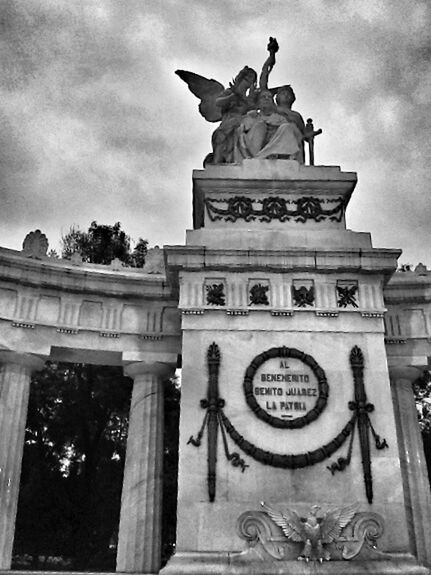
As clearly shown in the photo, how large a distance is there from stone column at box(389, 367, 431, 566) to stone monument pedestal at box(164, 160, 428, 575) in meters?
1.87

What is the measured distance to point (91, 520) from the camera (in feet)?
119

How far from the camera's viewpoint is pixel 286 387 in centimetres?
1930

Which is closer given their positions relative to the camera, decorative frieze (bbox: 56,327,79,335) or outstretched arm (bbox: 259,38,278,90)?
decorative frieze (bbox: 56,327,79,335)

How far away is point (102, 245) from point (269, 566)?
1167 inches

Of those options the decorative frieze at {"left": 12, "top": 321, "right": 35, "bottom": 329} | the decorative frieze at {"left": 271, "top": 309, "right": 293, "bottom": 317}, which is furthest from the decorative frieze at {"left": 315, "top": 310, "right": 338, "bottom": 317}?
the decorative frieze at {"left": 12, "top": 321, "right": 35, "bottom": 329}

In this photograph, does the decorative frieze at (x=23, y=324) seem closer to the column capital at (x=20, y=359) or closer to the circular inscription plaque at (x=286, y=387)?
the column capital at (x=20, y=359)

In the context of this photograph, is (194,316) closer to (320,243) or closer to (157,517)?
(320,243)

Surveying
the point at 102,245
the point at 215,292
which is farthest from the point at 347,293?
the point at 102,245

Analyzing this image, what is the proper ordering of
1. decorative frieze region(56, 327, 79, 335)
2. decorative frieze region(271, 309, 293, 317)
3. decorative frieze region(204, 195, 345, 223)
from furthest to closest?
decorative frieze region(56, 327, 79, 335) < decorative frieze region(204, 195, 345, 223) < decorative frieze region(271, 309, 293, 317)

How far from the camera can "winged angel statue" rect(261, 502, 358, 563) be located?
16.5 meters

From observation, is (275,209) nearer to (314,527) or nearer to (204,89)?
(204,89)

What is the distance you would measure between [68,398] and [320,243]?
902 inches

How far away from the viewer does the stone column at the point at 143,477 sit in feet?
68.4

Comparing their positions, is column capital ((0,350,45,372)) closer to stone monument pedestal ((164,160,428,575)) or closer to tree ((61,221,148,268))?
stone monument pedestal ((164,160,428,575))
